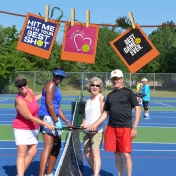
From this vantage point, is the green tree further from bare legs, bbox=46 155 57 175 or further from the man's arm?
the man's arm

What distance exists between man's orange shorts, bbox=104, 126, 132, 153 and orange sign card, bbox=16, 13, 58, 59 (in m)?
3.24

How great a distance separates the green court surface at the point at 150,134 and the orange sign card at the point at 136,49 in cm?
273

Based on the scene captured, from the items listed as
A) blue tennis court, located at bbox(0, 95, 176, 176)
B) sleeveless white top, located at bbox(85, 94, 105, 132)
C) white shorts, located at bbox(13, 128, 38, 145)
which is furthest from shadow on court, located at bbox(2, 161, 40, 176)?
sleeveless white top, located at bbox(85, 94, 105, 132)

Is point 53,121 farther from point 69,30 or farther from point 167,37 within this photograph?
point 167,37

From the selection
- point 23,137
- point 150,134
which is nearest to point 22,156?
point 23,137

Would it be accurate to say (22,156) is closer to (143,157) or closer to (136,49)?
(143,157)

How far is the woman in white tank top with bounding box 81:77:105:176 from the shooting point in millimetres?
7199

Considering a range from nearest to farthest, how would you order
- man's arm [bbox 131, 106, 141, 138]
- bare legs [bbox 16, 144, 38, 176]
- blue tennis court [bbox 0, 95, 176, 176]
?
man's arm [bbox 131, 106, 141, 138] < bare legs [bbox 16, 144, 38, 176] < blue tennis court [bbox 0, 95, 176, 176]

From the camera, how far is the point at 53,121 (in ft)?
23.1

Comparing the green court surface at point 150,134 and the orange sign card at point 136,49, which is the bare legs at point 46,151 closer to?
the orange sign card at point 136,49

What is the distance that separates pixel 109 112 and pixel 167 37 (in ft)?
196

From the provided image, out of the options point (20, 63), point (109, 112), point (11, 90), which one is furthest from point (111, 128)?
point (20, 63)

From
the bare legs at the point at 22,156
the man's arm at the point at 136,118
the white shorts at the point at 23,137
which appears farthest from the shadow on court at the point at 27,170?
the man's arm at the point at 136,118

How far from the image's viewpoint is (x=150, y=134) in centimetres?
1362
